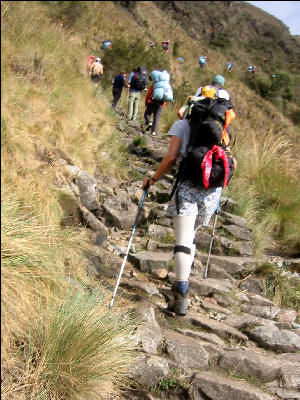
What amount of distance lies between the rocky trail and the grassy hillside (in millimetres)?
314

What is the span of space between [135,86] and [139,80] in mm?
267

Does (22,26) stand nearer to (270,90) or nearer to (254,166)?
(254,166)

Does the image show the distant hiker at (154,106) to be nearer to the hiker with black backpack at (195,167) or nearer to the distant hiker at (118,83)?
the distant hiker at (118,83)

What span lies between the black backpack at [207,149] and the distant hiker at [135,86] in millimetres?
7542

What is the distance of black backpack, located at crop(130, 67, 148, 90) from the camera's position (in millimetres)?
10906

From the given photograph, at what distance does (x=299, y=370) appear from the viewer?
3533 mm

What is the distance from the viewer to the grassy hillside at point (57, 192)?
8.84 ft

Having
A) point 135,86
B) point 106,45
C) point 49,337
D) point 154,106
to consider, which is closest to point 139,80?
point 135,86

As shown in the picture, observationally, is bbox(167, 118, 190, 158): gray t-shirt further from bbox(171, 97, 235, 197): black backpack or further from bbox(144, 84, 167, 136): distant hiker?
bbox(144, 84, 167, 136): distant hiker

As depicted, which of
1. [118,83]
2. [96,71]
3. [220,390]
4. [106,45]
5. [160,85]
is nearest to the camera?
[220,390]

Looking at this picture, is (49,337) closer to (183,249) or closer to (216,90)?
(183,249)

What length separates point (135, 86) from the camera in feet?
36.7

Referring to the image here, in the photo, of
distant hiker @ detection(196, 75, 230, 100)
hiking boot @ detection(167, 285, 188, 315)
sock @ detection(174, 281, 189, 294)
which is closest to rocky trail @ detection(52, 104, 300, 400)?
hiking boot @ detection(167, 285, 188, 315)

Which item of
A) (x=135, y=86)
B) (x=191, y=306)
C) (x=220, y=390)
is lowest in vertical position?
(x=220, y=390)
